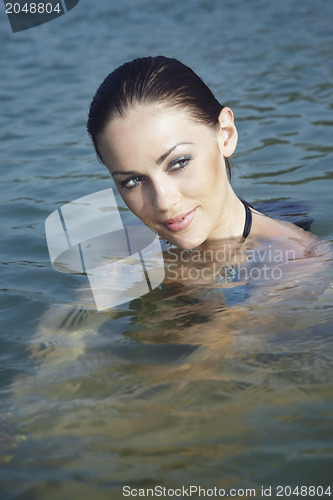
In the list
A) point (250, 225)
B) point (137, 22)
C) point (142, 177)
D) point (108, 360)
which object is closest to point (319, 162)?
point (250, 225)

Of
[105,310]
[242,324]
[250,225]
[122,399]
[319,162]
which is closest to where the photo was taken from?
[122,399]

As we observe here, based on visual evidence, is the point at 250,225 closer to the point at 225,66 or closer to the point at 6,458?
the point at 6,458

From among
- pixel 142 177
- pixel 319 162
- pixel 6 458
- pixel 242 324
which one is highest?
pixel 142 177

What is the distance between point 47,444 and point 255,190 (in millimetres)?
3315

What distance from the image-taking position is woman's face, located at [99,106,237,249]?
10.1 feet

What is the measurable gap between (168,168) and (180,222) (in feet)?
0.94

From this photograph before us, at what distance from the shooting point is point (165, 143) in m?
3.09

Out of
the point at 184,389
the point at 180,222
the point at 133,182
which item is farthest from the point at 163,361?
the point at 133,182

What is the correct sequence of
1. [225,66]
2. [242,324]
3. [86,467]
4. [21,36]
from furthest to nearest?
1. [21,36]
2. [225,66]
3. [242,324]
4. [86,467]

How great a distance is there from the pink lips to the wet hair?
48cm

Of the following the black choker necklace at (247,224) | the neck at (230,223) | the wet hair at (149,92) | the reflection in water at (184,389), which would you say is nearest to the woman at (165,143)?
the wet hair at (149,92)

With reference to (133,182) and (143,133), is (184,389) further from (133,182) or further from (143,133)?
(143,133)

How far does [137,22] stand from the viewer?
12070 mm

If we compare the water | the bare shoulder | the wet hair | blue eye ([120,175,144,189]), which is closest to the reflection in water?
the water
